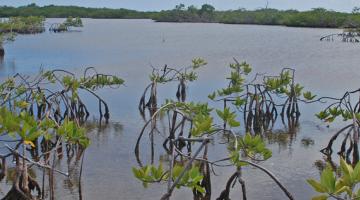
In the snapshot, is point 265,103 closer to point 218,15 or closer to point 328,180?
point 328,180

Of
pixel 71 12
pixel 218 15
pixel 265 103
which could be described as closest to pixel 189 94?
pixel 265 103

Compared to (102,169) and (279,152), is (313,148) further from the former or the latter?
(102,169)

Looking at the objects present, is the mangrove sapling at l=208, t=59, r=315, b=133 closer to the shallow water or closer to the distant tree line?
the shallow water

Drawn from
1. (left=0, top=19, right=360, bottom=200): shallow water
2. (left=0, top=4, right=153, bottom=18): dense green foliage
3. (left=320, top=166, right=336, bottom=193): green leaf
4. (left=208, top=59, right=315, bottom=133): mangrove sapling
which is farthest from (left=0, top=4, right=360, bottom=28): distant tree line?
(left=320, top=166, right=336, bottom=193): green leaf

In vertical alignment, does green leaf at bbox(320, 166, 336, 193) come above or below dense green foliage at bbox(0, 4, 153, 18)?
above

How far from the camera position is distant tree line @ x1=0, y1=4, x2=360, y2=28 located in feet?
166

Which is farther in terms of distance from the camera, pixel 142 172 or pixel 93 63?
pixel 93 63

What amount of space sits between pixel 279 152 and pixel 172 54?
1733cm

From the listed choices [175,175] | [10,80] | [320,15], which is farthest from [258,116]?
[320,15]

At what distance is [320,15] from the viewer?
51.0 metres

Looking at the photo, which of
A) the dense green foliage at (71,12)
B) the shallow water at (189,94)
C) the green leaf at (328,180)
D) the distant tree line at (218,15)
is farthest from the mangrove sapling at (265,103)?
the dense green foliage at (71,12)

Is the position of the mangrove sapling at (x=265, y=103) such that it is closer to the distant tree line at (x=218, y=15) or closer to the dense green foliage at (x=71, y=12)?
the distant tree line at (x=218, y=15)

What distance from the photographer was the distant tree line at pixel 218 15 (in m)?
50.6

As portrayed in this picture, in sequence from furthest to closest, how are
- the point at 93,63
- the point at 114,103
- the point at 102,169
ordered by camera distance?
the point at 93,63
the point at 114,103
the point at 102,169
